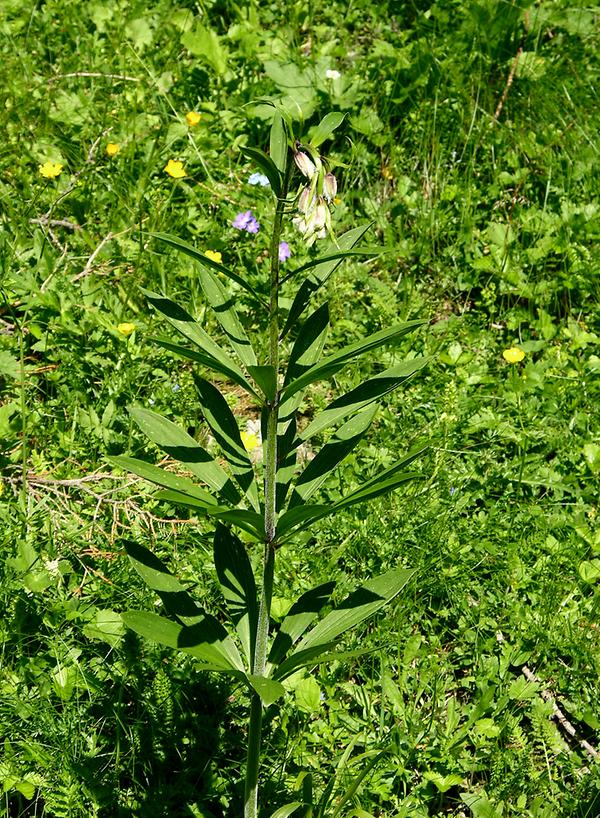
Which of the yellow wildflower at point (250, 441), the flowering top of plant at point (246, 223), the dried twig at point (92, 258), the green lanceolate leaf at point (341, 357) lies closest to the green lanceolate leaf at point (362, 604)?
the green lanceolate leaf at point (341, 357)

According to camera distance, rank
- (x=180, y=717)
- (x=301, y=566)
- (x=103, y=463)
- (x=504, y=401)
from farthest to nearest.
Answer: (x=504, y=401), (x=103, y=463), (x=301, y=566), (x=180, y=717)

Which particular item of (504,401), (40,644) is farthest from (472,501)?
(40,644)

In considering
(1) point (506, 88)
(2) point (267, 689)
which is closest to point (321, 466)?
(2) point (267, 689)

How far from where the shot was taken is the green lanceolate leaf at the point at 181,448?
193 cm

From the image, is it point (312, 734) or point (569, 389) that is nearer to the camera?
point (312, 734)

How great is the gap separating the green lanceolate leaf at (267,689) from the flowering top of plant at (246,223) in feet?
7.97

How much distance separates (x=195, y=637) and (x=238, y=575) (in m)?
0.19

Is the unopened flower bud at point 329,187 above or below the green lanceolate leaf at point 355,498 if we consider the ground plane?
above

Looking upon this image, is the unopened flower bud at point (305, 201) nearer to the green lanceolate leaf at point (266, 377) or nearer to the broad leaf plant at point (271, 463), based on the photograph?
the broad leaf plant at point (271, 463)

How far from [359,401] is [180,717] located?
1.07m

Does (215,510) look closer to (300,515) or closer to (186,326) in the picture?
(300,515)

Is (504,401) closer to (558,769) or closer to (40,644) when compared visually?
(558,769)

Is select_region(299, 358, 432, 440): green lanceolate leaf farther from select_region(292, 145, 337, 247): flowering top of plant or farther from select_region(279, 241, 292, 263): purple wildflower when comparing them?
select_region(279, 241, 292, 263): purple wildflower

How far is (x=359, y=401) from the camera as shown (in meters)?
1.87
